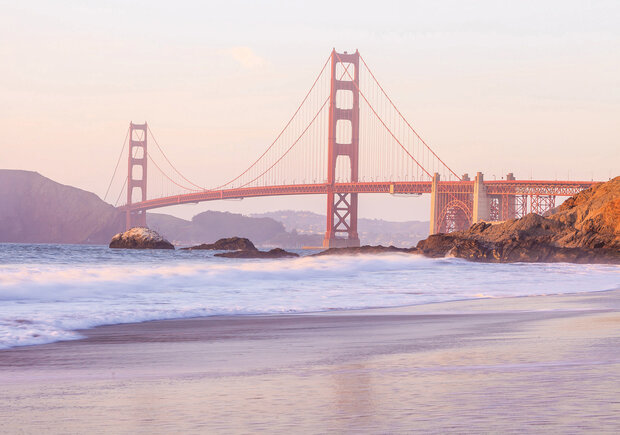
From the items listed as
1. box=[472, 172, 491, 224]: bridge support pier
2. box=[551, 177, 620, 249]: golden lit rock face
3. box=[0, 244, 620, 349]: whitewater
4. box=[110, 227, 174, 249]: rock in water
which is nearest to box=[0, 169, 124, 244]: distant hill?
box=[110, 227, 174, 249]: rock in water

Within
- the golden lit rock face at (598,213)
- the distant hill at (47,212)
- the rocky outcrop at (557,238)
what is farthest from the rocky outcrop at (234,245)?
the distant hill at (47,212)

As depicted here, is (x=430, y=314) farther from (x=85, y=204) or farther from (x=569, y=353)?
(x=85, y=204)

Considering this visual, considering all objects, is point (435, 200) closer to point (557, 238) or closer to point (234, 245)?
point (234, 245)

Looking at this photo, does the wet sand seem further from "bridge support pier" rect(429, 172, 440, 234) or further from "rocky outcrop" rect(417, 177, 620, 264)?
"bridge support pier" rect(429, 172, 440, 234)

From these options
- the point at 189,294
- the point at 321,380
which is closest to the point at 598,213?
the point at 189,294

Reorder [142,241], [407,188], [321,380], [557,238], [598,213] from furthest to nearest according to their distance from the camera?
[407,188], [142,241], [598,213], [557,238], [321,380]

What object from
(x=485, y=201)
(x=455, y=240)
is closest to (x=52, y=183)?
(x=485, y=201)
